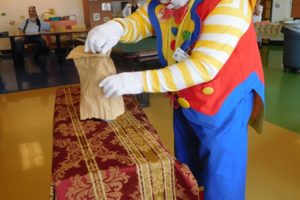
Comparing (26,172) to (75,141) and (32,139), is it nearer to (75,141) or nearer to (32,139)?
(32,139)

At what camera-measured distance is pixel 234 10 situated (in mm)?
792

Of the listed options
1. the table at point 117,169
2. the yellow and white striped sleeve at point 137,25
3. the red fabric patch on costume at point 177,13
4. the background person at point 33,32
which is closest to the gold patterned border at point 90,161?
the table at point 117,169

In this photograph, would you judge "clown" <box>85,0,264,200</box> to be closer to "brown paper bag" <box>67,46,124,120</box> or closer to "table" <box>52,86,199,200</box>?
"brown paper bag" <box>67,46,124,120</box>

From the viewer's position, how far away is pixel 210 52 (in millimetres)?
790

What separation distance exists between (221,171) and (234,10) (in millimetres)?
517

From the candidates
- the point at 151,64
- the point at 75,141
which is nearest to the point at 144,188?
the point at 75,141

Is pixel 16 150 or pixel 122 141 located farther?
pixel 16 150

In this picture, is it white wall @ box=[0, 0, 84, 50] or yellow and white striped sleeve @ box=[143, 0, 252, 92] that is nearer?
yellow and white striped sleeve @ box=[143, 0, 252, 92]

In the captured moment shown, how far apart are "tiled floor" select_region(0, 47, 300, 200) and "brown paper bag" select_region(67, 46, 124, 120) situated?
40.8 inches

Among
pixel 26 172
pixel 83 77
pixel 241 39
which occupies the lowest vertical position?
pixel 26 172

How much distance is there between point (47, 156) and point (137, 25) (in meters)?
1.61

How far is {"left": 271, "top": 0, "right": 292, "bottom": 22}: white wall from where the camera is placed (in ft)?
26.3

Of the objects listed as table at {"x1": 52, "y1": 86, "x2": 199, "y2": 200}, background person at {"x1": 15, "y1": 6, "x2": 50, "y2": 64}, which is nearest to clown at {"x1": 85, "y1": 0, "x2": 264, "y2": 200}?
table at {"x1": 52, "y1": 86, "x2": 199, "y2": 200}

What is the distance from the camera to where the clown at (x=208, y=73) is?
79cm
